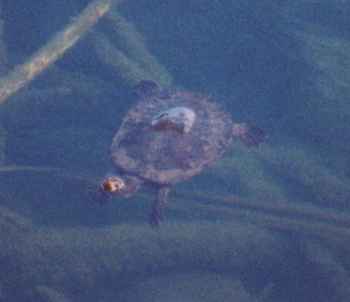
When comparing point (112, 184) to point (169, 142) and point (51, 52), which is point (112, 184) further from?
point (51, 52)

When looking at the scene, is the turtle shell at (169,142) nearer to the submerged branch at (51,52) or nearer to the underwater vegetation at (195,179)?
the underwater vegetation at (195,179)

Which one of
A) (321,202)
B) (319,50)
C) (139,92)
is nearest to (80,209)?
(139,92)

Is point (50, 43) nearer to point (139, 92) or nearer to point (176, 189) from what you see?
point (139, 92)

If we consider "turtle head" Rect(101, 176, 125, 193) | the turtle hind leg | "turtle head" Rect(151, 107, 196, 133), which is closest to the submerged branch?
"turtle head" Rect(151, 107, 196, 133)

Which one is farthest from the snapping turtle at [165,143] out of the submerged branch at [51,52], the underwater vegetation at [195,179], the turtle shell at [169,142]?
the submerged branch at [51,52]

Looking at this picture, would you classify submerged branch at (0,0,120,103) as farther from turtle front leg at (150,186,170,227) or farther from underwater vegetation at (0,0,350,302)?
turtle front leg at (150,186,170,227)

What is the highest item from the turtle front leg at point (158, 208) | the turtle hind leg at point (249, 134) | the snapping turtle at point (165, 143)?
the turtle hind leg at point (249, 134)
